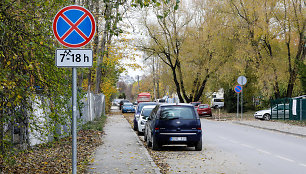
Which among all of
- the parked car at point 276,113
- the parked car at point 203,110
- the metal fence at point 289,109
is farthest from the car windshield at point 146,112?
the parked car at point 203,110

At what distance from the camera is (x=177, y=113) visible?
49.0 ft

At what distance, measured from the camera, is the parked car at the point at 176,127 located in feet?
48.4

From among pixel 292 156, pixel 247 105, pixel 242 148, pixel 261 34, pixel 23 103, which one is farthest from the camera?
pixel 247 105

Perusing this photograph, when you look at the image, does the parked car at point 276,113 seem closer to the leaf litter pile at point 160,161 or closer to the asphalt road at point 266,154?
the asphalt road at point 266,154

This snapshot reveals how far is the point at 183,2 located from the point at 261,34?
1572 cm

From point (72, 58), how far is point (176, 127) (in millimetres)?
8260

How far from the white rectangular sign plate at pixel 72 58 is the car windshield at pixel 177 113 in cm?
810

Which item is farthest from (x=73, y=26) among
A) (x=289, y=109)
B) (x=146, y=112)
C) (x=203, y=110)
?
(x=203, y=110)

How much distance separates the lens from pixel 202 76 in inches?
1932

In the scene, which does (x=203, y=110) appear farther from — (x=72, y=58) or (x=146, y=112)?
(x=72, y=58)

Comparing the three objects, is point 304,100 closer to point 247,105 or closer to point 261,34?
point 261,34

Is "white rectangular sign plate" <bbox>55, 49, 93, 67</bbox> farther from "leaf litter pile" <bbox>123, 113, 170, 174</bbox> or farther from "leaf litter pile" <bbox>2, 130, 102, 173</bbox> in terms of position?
"leaf litter pile" <bbox>123, 113, 170, 174</bbox>

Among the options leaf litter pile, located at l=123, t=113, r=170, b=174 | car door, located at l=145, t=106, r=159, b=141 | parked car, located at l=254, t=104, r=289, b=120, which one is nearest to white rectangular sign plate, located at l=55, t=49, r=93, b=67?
leaf litter pile, located at l=123, t=113, r=170, b=174

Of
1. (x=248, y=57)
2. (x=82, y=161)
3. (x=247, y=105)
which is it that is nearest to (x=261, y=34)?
(x=248, y=57)
